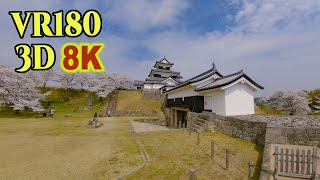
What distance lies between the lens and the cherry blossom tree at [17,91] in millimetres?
30875

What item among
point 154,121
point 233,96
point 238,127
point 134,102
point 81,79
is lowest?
point 154,121

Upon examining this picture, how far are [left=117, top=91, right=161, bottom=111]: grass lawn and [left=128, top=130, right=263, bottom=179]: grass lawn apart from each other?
25.3 m

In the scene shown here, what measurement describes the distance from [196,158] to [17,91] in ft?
110

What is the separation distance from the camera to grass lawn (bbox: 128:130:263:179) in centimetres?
769

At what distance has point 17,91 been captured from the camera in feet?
105

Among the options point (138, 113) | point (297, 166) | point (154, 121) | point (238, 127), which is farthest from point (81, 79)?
point (297, 166)

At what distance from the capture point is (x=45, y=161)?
9.64 metres

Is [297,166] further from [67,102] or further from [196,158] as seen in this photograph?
[67,102]

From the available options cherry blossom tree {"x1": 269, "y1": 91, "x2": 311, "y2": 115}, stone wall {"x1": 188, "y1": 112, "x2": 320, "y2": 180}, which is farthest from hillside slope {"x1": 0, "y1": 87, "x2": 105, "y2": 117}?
cherry blossom tree {"x1": 269, "y1": 91, "x2": 311, "y2": 115}

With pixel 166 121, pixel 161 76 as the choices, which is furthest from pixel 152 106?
pixel 161 76

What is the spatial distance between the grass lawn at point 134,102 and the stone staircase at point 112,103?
905 millimetres

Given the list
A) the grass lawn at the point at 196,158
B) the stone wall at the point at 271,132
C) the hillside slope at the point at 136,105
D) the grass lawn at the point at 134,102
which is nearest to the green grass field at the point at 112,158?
the grass lawn at the point at 196,158

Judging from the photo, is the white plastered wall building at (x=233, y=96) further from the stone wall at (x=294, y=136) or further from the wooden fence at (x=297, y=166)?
the wooden fence at (x=297, y=166)

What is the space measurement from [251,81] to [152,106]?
2529cm
